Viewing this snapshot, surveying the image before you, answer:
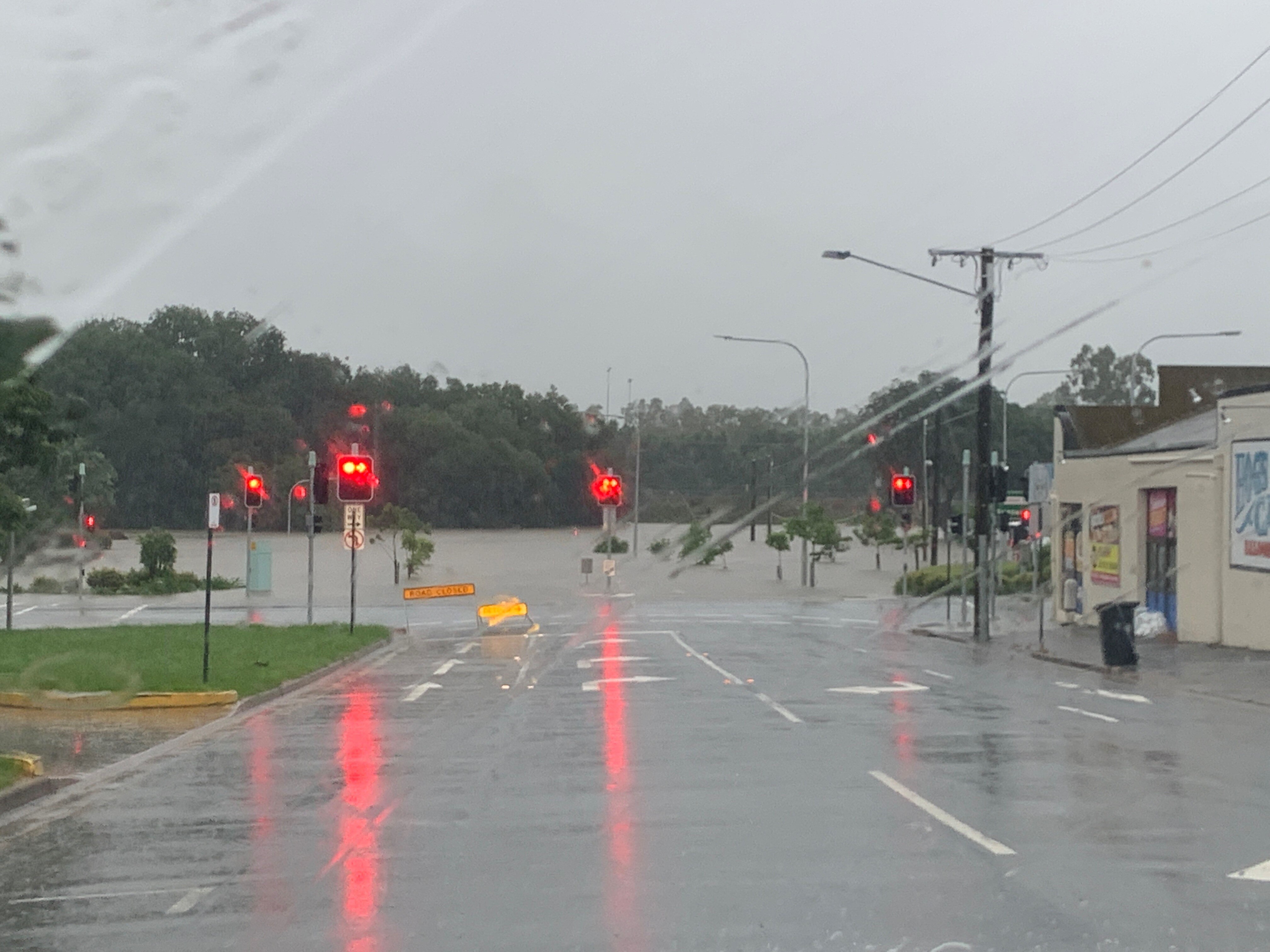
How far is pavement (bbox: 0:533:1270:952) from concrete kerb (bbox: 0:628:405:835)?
6cm

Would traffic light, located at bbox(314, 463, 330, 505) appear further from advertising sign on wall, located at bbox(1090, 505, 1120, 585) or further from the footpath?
advertising sign on wall, located at bbox(1090, 505, 1120, 585)

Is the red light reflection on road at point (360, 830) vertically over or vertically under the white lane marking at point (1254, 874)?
under

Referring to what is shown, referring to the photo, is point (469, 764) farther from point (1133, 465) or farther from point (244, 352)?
point (244, 352)

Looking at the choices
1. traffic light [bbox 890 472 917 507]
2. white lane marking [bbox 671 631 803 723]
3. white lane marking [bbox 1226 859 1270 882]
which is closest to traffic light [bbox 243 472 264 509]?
white lane marking [bbox 671 631 803 723]

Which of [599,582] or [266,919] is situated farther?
[599,582]

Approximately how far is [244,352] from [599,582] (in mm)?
31483

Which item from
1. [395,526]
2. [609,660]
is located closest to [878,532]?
[395,526]

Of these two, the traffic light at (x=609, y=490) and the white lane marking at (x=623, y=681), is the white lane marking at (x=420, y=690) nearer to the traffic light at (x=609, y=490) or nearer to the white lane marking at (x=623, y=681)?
the white lane marking at (x=623, y=681)

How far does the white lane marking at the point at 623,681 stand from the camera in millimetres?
20594

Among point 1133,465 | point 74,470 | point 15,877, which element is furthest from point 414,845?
point 74,470

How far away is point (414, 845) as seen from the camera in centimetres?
945

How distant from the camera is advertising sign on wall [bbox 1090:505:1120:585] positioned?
1325 inches

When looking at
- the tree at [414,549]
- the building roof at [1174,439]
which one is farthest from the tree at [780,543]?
the building roof at [1174,439]

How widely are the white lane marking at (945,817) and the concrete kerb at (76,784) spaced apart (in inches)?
259
